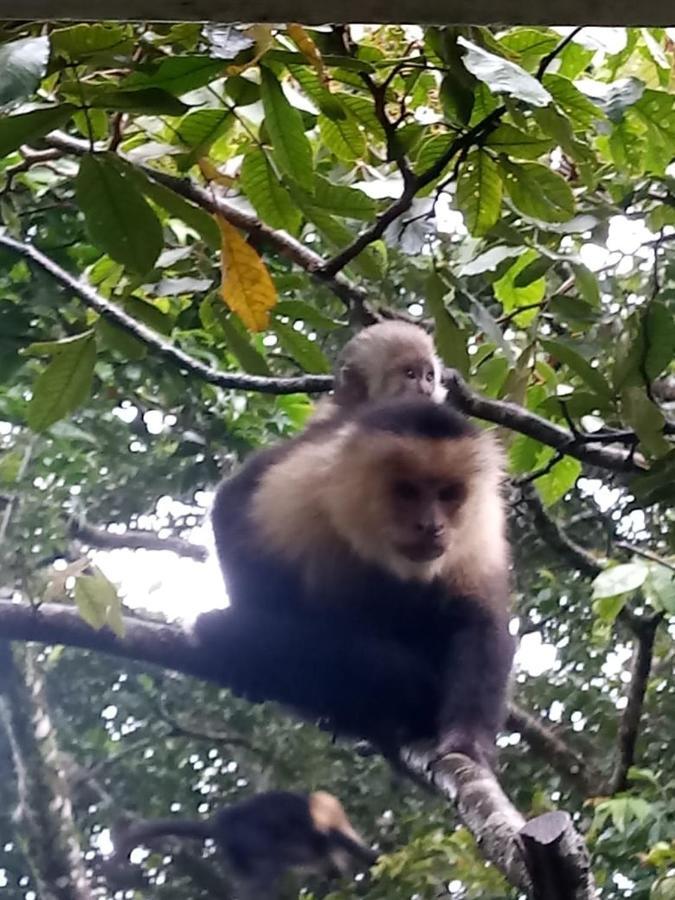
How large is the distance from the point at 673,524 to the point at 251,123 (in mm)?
575

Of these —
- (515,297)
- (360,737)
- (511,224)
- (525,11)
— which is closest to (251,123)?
(511,224)

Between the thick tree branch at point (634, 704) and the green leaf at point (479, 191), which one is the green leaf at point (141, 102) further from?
the thick tree branch at point (634, 704)

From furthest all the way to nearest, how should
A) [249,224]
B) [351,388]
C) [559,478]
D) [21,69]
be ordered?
[351,388] < [559,478] < [249,224] < [21,69]

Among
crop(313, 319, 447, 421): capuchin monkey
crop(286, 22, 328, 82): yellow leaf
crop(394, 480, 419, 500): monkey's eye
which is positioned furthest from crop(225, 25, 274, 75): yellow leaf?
crop(313, 319, 447, 421): capuchin monkey

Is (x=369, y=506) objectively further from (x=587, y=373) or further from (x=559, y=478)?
(x=587, y=373)

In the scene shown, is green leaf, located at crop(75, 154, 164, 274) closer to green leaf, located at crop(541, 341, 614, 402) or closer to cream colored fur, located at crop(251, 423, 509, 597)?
green leaf, located at crop(541, 341, 614, 402)

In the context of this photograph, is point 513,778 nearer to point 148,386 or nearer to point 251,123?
point 148,386

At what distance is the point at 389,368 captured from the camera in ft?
4.76

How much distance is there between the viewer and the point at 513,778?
1273 millimetres

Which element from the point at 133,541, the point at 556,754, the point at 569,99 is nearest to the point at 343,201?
the point at 569,99

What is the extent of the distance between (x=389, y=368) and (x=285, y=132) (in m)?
0.79

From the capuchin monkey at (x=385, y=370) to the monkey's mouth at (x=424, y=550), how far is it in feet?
0.84

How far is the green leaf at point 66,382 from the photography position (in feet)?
2.88

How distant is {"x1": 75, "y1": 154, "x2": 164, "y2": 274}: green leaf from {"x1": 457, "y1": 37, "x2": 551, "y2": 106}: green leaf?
18 cm
